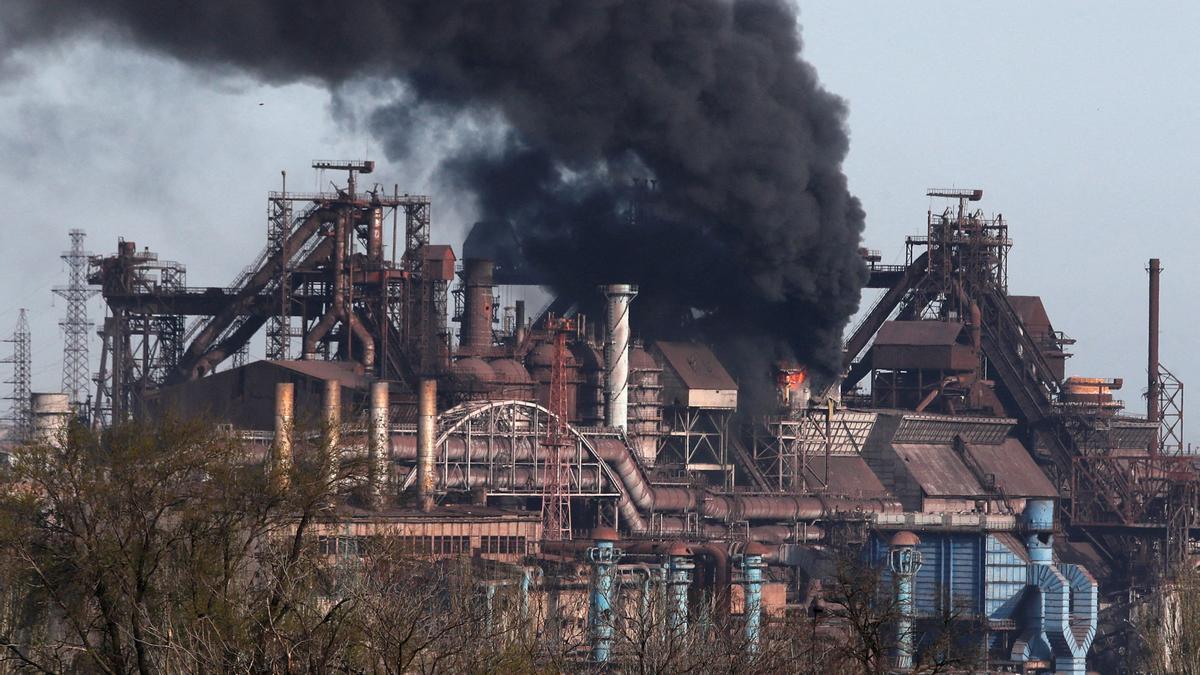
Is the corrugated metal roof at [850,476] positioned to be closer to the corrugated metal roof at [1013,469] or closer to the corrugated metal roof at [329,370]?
the corrugated metal roof at [1013,469]

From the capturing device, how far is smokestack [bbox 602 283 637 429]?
110 metres

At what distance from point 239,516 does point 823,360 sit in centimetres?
7778

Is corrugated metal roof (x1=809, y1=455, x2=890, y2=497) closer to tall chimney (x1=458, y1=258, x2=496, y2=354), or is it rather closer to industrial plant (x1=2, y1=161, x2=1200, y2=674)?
industrial plant (x1=2, y1=161, x2=1200, y2=674)

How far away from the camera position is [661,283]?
119312 millimetres

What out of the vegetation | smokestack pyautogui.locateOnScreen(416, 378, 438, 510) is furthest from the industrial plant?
the vegetation

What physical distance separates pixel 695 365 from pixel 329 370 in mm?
19861

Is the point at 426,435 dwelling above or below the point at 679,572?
above

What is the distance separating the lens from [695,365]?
116188 millimetres

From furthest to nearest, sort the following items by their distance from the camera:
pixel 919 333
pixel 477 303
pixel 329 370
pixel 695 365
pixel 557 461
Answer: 1. pixel 919 333
2. pixel 695 365
3. pixel 477 303
4. pixel 329 370
5. pixel 557 461

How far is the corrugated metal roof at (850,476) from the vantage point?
119500 mm

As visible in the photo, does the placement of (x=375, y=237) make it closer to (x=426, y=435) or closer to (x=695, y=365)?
(x=695, y=365)

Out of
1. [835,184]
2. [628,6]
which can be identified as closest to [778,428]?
[835,184]

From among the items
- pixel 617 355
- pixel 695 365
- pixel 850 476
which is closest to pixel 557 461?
pixel 617 355

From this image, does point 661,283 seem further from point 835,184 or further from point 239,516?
point 239,516
